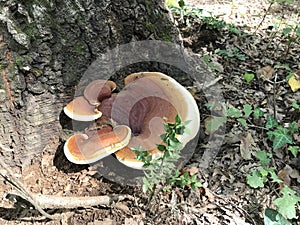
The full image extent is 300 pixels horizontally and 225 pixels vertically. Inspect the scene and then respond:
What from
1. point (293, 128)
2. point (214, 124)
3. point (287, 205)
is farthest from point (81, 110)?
point (293, 128)

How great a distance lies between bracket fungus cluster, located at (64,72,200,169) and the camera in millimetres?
2150

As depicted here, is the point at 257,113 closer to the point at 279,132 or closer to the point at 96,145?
the point at 279,132

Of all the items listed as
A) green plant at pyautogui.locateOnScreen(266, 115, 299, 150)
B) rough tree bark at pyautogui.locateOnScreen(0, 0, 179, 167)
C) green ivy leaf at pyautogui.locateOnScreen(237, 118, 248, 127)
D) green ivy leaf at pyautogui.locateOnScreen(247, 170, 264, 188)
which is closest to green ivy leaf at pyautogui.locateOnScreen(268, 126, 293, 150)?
green plant at pyautogui.locateOnScreen(266, 115, 299, 150)

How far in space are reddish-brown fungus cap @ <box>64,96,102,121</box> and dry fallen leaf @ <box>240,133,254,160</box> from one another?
4.22ft

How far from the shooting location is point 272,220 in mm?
2100

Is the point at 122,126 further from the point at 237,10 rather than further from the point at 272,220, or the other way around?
the point at 237,10

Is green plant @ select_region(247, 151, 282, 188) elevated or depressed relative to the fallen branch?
depressed

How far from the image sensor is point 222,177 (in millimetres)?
2545

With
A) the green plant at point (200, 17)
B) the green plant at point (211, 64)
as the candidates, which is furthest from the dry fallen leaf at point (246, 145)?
the green plant at point (200, 17)

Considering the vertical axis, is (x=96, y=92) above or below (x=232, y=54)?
above

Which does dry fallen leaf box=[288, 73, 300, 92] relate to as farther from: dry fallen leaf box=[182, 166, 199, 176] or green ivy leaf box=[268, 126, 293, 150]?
dry fallen leaf box=[182, 166, 199, 176]

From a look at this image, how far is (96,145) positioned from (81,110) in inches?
14.4

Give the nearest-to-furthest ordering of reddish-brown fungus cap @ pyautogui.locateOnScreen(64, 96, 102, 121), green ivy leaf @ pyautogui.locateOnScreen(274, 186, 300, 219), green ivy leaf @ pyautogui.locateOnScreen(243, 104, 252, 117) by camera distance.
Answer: green ivy leaf @ pyautogui.locateOnScreen(274, 186, 300, 219) < reddish-brown fungus cap @ pyautogui.locateOnScreen(64, 96, 102, 121) < green ivy leaf @ pyautogui.locateOnScreen(243, 104, 252, 117)

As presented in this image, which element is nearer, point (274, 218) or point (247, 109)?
point (274, 218)
